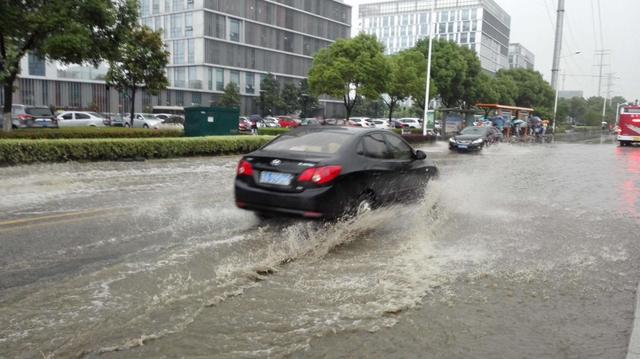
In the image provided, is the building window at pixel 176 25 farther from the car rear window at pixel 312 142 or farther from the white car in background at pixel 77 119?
the car rear window at pixel 312 142

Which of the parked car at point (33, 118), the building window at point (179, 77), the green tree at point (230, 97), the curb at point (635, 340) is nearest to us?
the curb at point (635, 340)

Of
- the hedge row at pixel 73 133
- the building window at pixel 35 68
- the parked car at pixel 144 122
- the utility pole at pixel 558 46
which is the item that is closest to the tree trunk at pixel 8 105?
the hedge row at pixel 73 133

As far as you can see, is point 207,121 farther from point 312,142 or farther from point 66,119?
point 66,119

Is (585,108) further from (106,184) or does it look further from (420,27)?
(106,184)

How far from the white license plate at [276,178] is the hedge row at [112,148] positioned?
9679 mm

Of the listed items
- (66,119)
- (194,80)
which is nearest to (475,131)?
(66,119)

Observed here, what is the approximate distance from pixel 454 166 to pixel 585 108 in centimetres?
10599

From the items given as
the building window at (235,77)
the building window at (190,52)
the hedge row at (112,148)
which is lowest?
the hedge row at (112,148)

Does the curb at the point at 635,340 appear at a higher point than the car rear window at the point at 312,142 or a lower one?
lower

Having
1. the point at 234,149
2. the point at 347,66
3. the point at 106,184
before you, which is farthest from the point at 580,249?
the point at 347,66

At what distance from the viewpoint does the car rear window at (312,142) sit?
7117 millimetres

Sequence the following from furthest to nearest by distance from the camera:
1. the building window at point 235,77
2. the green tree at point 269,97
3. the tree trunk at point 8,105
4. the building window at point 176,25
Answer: the building window at point 235,77 → the green tree at point 269,97 → the building window at point 176,25 → the tree trunk at point 8,105

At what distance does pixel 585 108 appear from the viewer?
112 metres

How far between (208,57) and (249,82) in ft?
24.6
